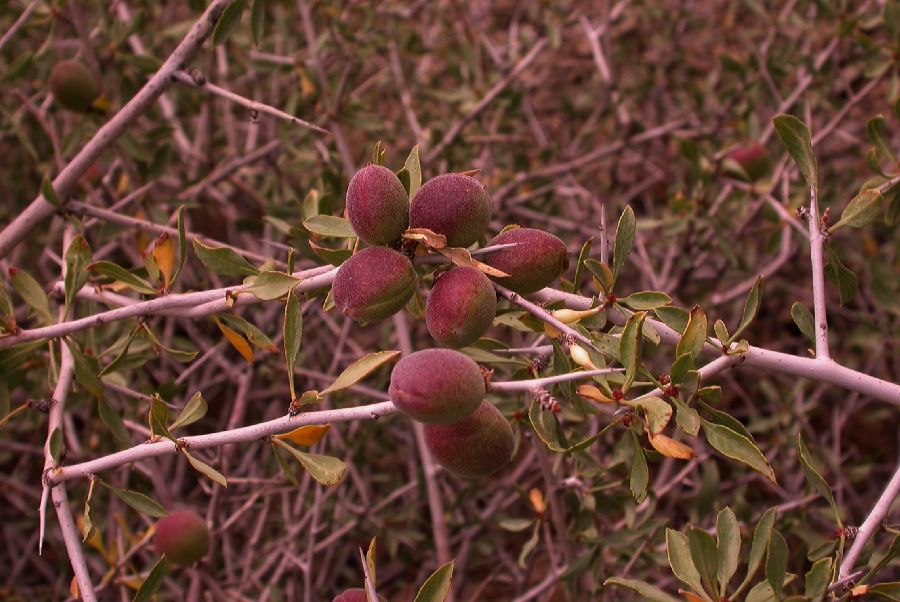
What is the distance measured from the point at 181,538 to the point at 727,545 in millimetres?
895

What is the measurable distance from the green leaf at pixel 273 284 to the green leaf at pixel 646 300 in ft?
1.44

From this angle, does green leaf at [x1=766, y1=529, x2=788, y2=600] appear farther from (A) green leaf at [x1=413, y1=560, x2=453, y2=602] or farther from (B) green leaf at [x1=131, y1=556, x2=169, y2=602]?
(B) green leaf at [x1=131, y1=556, x2=169, y2=602]

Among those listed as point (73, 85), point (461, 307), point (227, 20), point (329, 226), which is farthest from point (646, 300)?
point (73, 85)

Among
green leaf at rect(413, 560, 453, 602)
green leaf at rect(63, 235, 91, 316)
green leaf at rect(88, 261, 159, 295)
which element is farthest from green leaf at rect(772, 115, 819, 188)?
green leaf at rect(63, 235, 91, 316)

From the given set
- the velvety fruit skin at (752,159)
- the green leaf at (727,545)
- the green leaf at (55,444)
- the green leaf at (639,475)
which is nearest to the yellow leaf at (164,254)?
the green leaf at (55,444)

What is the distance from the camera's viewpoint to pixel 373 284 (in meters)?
0.87

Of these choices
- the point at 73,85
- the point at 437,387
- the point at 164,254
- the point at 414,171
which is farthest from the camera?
the point at 73,85

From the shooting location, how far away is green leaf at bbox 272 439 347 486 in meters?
0.98

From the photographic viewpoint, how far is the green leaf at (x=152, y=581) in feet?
3.53

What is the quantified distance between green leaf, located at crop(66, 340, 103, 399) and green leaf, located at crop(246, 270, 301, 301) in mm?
398

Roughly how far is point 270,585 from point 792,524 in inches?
44.8

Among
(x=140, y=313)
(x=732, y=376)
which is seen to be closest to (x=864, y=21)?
(x=732, y=376)

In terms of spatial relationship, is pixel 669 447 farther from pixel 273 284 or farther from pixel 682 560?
pixel 273 284

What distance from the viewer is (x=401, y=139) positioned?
266 cm
